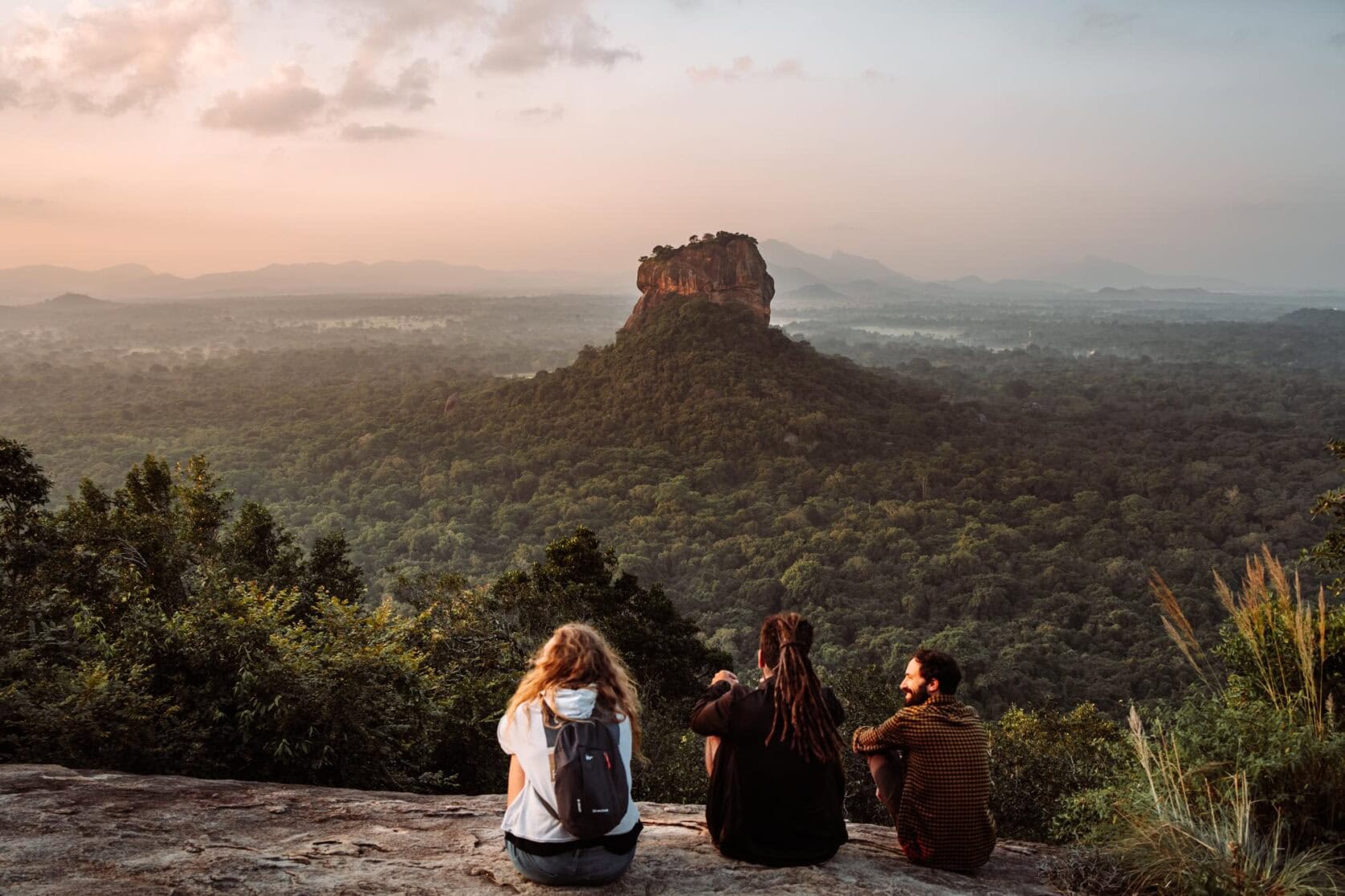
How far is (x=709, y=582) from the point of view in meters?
34.2

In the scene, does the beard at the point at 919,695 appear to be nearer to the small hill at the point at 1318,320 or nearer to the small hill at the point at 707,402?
the small hill at the point at 707,402

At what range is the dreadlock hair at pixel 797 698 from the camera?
3.40 metres

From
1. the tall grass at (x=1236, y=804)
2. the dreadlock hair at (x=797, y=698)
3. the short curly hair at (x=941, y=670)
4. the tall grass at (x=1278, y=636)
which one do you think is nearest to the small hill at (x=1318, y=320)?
the tall grass at (x=1278, y=636)

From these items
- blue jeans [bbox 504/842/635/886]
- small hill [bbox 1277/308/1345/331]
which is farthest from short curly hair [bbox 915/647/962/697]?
small hill [bbox 1277/308/1345/331]

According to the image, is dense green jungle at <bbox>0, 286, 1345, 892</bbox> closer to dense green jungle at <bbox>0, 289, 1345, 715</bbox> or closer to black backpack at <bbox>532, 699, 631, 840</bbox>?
dense green jungle at <bbox>0, 289, 1345, 715</bbox>

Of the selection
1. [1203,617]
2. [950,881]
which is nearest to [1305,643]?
[950,881]

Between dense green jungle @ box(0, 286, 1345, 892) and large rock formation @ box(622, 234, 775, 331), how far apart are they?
2.77 m

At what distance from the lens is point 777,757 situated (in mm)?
3457

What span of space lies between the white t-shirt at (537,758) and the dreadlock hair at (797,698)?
0.70 metres

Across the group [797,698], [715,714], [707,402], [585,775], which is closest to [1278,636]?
[797,698]

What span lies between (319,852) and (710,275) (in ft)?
209

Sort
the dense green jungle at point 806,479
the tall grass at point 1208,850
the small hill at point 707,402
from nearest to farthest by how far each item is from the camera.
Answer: the tall grass at point 1208,850 < the dense green jungle at point 806,479 < the small hill at point 707,402

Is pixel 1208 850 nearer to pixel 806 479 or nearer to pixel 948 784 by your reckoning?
pixel 948 784

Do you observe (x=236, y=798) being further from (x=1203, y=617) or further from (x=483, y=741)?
(x=1203, y=617)
